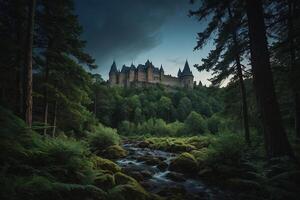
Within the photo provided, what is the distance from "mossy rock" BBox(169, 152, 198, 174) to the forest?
6 centimetres

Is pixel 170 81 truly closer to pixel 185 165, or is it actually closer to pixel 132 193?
pixel 185 165

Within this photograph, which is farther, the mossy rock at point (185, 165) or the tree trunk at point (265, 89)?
the mossy rock at point (185, 165)

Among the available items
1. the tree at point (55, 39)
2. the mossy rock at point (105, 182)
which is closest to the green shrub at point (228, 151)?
the mossy rock at point (105, 182)

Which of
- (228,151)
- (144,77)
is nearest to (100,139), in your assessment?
(228,151)

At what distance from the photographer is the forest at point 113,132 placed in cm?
487

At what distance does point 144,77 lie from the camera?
4537 inches

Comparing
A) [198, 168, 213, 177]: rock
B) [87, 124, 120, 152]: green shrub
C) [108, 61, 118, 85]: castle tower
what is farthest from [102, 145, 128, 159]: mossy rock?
[108, 61, 118, 85]: castle tower

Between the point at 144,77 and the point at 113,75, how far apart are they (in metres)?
19.2

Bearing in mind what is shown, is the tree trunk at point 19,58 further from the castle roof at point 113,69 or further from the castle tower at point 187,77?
the castle tower at point 187,77

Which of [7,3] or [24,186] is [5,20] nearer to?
[7,3]

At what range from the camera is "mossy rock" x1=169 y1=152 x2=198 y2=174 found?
10766 millimetres

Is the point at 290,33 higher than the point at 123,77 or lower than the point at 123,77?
lower

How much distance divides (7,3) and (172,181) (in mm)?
11813

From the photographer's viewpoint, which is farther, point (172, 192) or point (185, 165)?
point (185, 165)
